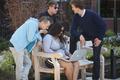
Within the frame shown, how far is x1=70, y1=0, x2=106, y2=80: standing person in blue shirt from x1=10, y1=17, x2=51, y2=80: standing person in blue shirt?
0.65 meters

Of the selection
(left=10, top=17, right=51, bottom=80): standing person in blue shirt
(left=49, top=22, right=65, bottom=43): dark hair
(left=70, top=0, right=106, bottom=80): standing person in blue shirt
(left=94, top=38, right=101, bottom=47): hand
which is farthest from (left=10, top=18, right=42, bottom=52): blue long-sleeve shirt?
(left=94, top=38, right=101, bottom=47): hand

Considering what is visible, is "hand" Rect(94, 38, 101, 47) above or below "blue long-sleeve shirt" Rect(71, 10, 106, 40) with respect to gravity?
below

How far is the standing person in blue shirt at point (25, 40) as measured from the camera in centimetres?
853

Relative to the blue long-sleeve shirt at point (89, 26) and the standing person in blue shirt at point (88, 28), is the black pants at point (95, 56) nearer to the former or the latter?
the standing person in blue shirt at point (88, 28)

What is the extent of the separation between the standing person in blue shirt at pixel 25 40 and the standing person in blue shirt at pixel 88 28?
0.65 metres

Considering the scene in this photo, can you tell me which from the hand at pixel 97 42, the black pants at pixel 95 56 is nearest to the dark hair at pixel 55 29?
the black pants at pixel 95 56

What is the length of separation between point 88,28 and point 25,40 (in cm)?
127

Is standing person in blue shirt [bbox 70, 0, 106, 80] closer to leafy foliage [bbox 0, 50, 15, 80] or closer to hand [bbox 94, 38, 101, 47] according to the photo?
hand [bbox 94, 38, 101, 47]

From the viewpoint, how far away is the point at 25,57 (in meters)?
8.76

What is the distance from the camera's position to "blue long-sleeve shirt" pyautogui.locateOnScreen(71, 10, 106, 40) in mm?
8914

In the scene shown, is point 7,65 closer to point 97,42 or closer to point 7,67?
point 7,67

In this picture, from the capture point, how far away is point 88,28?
9.01m

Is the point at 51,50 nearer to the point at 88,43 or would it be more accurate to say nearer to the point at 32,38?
the point at 32,38

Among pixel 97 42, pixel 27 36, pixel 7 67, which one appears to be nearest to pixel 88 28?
pixel 97 42
